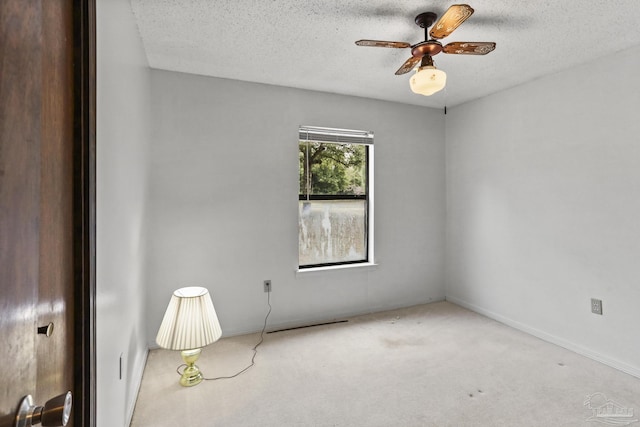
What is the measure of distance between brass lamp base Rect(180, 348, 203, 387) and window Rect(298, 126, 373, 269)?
4.58 feet

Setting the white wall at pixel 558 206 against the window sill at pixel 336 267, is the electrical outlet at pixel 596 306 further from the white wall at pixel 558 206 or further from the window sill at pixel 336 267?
the window sill at pixel 336 267

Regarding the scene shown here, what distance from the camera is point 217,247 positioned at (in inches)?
121

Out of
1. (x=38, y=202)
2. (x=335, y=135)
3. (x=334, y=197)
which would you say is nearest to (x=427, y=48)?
(x=335, y=135)

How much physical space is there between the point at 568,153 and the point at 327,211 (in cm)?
224

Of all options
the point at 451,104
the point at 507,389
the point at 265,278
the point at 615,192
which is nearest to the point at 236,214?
the point at 265,278

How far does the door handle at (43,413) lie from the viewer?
23.7 inches

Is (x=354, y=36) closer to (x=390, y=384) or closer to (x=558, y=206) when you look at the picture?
(x=558, y=206)

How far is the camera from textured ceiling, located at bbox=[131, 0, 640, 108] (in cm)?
199

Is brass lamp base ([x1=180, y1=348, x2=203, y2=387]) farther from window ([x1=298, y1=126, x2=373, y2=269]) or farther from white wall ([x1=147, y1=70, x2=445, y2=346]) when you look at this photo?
window ([x1=298, y1=126, x2=373, y2=269])

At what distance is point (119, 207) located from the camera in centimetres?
162

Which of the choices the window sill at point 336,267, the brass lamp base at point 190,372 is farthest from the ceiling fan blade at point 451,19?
the brass lamp base at point 190,372

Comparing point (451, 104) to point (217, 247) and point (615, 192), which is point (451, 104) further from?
point (217, 247)

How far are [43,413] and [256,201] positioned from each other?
8.61 ft

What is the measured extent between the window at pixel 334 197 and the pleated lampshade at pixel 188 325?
4.29ft
